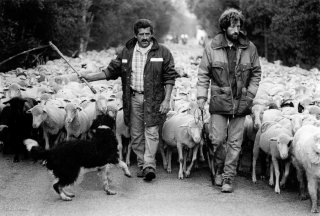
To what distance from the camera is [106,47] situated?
5503 centimetres

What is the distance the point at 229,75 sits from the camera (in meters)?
7.95

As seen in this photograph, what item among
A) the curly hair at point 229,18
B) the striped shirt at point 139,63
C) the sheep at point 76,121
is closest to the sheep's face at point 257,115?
the striped shirt at point 139,63

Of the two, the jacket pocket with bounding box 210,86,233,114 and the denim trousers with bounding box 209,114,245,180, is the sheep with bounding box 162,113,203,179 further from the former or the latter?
the jacket pocket with bounding box 210,86,233,114

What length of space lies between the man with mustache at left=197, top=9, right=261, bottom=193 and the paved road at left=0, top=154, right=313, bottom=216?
1.77 feet

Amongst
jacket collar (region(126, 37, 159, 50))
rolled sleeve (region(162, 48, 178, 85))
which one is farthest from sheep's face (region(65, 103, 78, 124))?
rolled sleeve (region(162, 48, 178, 85))

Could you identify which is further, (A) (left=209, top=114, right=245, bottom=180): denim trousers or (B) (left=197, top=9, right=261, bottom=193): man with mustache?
(A) (left=209, top=114, right=245, bottom=180): denim trousers

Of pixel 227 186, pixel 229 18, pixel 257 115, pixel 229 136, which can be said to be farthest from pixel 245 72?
pixel 257 115

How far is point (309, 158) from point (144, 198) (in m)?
2.40

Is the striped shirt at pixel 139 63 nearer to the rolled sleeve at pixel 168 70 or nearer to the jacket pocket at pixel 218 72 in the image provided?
the rolled sleeve at pixel 168 70

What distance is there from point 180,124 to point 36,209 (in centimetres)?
346

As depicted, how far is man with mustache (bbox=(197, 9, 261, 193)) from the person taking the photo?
7910mm

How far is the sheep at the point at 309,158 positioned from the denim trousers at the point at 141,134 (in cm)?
225

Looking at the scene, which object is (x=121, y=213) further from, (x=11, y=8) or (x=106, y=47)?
(x=106, y=47)

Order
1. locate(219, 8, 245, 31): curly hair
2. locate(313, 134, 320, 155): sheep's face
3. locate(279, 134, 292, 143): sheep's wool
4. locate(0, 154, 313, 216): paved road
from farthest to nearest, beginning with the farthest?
locate(279, 134, 292, 143): sheep's wool
locate(219, 8, 245, 31): curly hair
locate(313, 134, 320, 155): sheep's face
locate(0, 154, 313, 216): paved road
